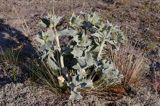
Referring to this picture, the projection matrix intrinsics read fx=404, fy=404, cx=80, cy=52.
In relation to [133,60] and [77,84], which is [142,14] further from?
[77,84]

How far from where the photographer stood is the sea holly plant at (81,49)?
13.9 feet

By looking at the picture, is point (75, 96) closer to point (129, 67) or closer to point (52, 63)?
point (52, 63)

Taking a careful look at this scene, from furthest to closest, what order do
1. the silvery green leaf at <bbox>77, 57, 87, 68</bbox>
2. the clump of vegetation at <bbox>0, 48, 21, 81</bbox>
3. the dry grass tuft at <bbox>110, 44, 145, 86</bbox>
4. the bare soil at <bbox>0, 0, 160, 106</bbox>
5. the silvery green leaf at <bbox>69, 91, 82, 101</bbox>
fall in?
the clump of vegetation at <bbox>0, 48, 21, 81</bbox>
the dry grass tuft at <bbox>110, 44, 145, 86</bbox>
the bare soil at <bbox>0, 0, 160, 106</bbox>
the silvery green leaf at <bbox>77, 57, 87, 68</bbox>
the silvery green leaf at <bbox>69, 91, 82, 101</bbox>

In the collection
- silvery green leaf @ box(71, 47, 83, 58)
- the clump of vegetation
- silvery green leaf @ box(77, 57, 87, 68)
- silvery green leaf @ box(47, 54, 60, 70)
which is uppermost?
silvery green leaf @ box(71, 47, 83, 58)

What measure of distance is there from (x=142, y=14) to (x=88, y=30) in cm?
262

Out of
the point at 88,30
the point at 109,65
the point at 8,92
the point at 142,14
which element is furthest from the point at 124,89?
the point at 142,14

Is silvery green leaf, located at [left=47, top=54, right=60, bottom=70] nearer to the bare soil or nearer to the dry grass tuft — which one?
the bare soil

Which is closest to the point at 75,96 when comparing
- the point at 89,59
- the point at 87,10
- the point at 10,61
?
the point at 89,59

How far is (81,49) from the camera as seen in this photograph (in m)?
4.32

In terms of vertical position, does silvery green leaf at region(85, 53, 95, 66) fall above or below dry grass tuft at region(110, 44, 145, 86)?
above

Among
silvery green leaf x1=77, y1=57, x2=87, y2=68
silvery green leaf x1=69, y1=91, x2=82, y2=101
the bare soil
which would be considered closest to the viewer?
silvery green leaf x1=69, y1=91, x2=82, y2=101

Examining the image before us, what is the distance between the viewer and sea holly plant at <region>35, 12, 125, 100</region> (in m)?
4.23

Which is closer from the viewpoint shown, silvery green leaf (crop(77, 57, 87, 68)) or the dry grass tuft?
silvery green leaf (crop(77, 57, 87, 68))

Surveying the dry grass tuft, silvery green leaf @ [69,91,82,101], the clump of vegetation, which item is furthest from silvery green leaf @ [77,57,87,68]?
the clump of vegetation
